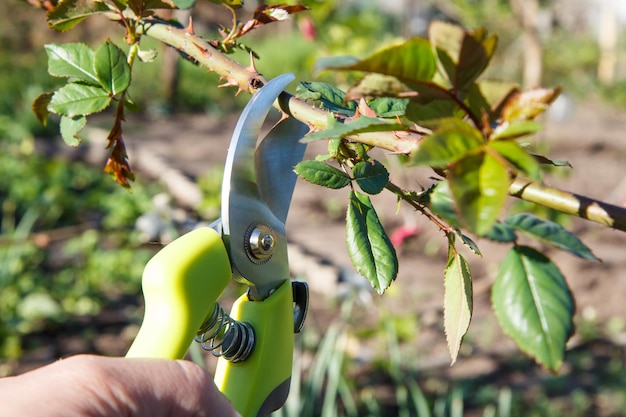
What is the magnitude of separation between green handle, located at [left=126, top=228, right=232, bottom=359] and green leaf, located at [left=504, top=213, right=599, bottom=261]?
1.12 ft

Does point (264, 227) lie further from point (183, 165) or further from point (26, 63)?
point (26, 63)

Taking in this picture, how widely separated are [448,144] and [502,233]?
137 millimetres

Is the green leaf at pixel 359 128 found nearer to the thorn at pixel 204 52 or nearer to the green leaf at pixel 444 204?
the green leaf at pixel 444 204

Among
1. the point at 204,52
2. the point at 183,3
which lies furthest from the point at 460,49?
the point at 183,3

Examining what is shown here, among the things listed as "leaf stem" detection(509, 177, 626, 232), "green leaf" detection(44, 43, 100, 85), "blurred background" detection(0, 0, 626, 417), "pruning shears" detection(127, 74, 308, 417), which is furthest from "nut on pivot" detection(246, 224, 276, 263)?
"leaf stem" detection(509, 177, 626, 232)

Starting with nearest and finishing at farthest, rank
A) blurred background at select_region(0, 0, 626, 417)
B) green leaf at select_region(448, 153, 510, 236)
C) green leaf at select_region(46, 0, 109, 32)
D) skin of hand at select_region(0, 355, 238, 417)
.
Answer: green leaf at select_region(448, 153, 510, 236)
skin of hand at select_region(0, 355, 238, 417)
green leaf at select_region(46, 0, 109, 32)
blurred background at select_region(0, 0, 626, 417)

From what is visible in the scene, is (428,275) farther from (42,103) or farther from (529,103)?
(529,103)

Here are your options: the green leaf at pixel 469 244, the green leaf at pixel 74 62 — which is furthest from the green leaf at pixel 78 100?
the green leaf at pixel 469 244

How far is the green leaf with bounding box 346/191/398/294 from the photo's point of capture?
0.64 metres

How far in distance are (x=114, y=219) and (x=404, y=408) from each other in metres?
2.80

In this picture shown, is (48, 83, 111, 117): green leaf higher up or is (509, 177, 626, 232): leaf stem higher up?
(509, 177, 626, 232): leaf stem

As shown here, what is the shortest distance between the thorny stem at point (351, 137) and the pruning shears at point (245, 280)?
3cm

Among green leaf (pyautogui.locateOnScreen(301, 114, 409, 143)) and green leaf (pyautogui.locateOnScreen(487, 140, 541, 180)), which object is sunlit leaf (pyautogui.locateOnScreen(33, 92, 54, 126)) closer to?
green leaf (pyautogui.locateOnScreen(301, 114, 409, 143))

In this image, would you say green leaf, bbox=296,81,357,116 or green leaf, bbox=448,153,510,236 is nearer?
green leaf, bbox=448,153,510,236
